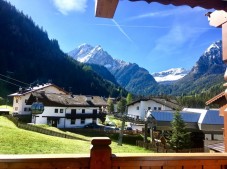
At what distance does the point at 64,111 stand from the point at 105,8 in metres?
49.6

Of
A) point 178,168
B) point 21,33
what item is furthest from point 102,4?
point 21,33

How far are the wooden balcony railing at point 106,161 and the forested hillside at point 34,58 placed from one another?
409ft

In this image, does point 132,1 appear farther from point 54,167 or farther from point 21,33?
point 21,33

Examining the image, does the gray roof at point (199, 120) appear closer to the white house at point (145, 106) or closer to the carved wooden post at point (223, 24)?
the white house at point (145, 106)

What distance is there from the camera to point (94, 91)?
152 metres

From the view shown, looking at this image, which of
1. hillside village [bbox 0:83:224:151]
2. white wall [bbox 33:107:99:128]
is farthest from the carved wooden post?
white wall [bbox 33:107:99:128]

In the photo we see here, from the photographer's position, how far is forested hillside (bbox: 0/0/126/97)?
129000 mm

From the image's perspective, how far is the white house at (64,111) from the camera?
49656mm

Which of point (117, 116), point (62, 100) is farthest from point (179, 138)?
point (62, 100)

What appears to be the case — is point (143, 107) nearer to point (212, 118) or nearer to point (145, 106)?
point (145, 106)

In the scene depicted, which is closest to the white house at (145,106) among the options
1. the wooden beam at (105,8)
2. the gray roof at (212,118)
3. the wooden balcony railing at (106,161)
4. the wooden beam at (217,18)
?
the gray roof at (212,118)

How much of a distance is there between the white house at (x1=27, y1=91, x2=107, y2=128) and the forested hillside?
75719 millimetres

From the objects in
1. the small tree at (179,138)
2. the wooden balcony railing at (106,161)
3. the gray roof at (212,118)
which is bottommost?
the small tree at (179,138)

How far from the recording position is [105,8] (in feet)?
9.93
